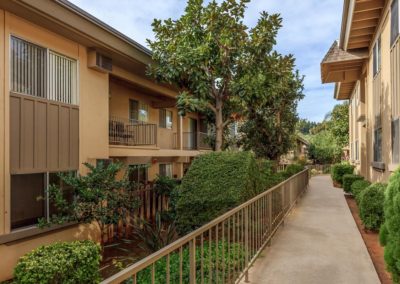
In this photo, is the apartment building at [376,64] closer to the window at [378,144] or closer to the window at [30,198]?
the window at [378,144]

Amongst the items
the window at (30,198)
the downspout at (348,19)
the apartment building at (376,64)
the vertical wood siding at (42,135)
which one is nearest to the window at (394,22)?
the apartment building at (376,64)

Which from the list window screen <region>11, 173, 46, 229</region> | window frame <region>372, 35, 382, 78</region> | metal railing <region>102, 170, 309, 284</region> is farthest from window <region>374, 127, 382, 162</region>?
window screen <region>11, 173, 46, 229</region>

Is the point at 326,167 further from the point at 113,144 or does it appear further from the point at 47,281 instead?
the point at 47,281

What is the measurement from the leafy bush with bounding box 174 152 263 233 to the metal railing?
567 millimetres

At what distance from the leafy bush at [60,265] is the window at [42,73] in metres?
3.74

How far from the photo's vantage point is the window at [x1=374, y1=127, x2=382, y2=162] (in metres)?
9.62

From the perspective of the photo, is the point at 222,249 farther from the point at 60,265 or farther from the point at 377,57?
the point at 377,57

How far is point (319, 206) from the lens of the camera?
1111 cm

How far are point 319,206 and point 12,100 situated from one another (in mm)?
9544

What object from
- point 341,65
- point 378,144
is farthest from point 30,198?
point 341,65

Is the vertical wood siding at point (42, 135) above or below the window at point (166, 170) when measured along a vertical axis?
above

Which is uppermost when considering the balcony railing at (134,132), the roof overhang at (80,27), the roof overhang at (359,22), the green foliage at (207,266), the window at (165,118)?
the roof overhang at (359,22)

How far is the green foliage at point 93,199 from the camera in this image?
7734 mm

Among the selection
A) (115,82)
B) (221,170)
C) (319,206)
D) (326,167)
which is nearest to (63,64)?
(115,82)
